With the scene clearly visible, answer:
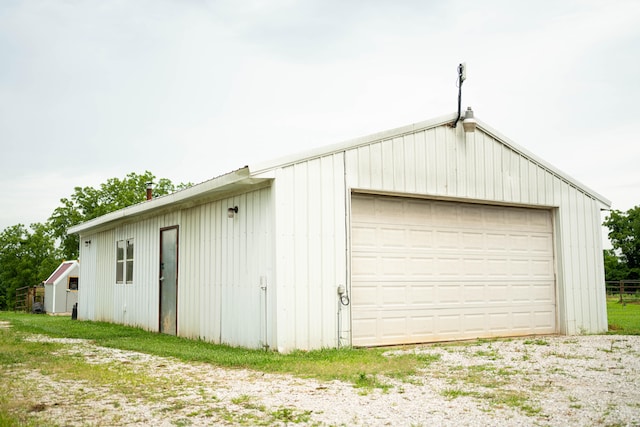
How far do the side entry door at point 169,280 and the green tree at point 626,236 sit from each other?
3507cm

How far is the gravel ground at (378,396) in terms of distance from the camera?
4438mm

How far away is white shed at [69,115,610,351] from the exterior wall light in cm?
15

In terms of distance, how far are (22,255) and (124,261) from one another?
35.2 meters

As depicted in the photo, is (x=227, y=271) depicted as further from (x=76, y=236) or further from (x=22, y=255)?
(x=22, y=255)

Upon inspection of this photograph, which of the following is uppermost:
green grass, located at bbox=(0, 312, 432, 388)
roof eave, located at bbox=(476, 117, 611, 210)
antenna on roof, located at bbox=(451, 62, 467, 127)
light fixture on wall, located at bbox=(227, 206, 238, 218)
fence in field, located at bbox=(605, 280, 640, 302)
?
antenna on roof, located at bbox=(451, 62, 467, 127)

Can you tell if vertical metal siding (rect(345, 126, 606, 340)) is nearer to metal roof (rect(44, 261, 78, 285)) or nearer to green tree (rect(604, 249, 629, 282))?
metal roof (rect(44, 261, 78, 285))

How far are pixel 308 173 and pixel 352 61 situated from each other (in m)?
5.37

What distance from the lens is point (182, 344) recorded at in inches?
373

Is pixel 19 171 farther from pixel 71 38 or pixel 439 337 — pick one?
pixel 439 337

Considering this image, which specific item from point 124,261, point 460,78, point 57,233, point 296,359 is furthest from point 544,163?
point 57,233

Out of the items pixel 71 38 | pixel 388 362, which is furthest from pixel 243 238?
pixel 71 38

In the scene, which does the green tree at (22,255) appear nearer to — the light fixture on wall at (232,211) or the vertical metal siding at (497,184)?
the light fixture on wall at (232,211)

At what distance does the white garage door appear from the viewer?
9.14m

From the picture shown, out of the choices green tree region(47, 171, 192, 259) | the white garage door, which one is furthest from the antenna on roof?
green tree region(47, 171, 192, 259)
